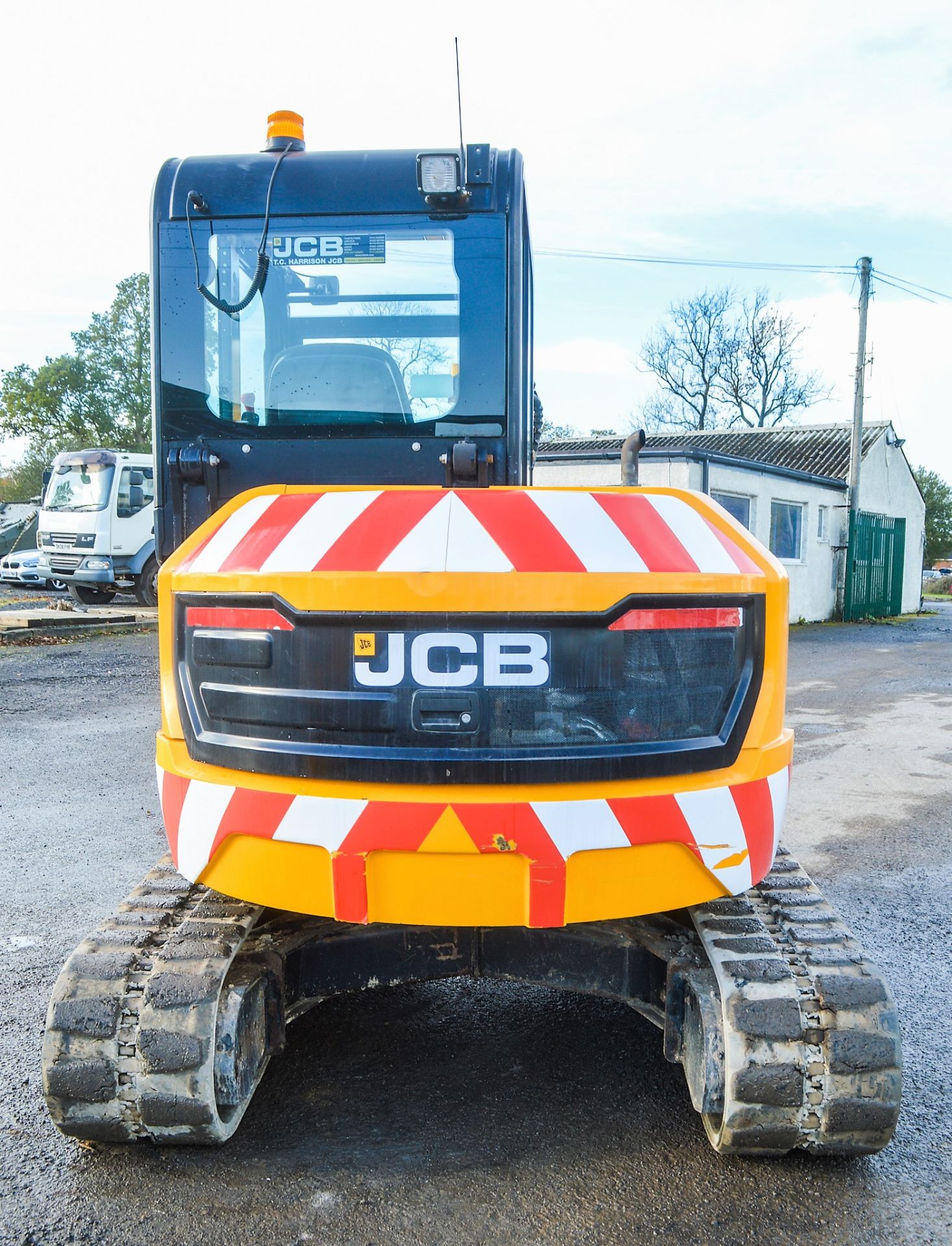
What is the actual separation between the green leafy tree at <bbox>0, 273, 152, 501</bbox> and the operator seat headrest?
5211 centimetres

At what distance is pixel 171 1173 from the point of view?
7.86ft

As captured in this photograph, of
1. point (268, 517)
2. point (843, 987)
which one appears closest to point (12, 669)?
point (268, 517)

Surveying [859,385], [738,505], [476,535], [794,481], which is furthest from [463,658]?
[859,385]

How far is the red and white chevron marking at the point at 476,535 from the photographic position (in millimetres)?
2186

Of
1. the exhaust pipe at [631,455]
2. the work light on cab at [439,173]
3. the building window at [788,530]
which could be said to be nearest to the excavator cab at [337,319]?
the work light on cab at [439,173]

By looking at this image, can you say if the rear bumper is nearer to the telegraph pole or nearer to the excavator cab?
the excavator cab

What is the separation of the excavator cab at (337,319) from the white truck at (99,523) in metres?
16.6

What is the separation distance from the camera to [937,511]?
6644cm

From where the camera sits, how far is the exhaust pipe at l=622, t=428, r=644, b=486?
11.6 ft

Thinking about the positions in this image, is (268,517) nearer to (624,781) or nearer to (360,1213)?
(624,781)

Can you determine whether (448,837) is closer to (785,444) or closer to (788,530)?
(788,530)

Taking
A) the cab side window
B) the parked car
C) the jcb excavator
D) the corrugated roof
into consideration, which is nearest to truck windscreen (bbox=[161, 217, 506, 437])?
the jcb excavator

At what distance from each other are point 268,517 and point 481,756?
30.2 inches

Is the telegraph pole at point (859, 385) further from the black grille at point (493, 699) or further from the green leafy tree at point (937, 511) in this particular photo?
the green leafy tree at point (937, 511)
